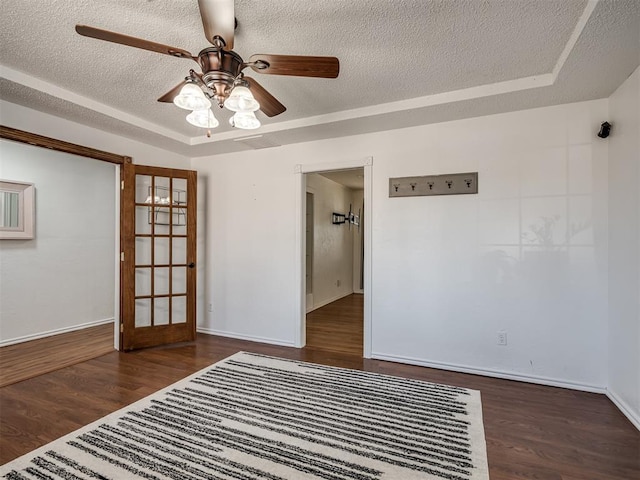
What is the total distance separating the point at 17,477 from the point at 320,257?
4.85 metres

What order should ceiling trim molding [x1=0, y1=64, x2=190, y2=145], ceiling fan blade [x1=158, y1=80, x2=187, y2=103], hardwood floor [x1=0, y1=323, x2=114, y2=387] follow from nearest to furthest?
ceiling fan blade [x1=158, y1=80, x2=187, y2=103], ceiling trim molding [x1=0, y1=64, x2=190, y2=145], hardwood floor [x1=0, y1=323, x2=114, y2=387]

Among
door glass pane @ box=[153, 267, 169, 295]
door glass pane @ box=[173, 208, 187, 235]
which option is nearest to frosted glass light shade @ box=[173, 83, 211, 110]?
door glass pane @ box=[173, 208, 187, 235]

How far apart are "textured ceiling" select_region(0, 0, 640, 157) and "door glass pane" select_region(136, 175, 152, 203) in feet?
2.28

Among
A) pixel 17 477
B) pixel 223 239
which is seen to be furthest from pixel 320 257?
pixel 17 477

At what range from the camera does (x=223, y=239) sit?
4250 millimetres

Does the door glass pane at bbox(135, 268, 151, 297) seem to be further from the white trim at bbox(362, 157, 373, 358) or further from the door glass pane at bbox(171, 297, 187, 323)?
the white trim at bbox(362, 157, 373, 358)

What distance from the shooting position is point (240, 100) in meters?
1.80

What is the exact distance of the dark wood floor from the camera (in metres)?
1.79

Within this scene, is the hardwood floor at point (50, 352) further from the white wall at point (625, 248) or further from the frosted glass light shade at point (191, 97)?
the white wall at point (625, 248)

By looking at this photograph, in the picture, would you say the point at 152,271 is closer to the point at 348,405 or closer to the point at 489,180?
the point at 348,405

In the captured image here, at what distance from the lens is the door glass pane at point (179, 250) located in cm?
402

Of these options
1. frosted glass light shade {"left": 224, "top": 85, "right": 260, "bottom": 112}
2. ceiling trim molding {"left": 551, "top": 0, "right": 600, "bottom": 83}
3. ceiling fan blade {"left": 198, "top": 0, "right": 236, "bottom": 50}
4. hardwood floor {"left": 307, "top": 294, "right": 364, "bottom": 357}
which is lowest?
hardwood floor {"left": 307, "top": 294, "right": 364, "bottom": 357}

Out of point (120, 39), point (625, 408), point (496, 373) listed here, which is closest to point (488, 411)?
point (496, 373)

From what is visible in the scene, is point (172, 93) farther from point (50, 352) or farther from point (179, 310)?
point (50, 352)
